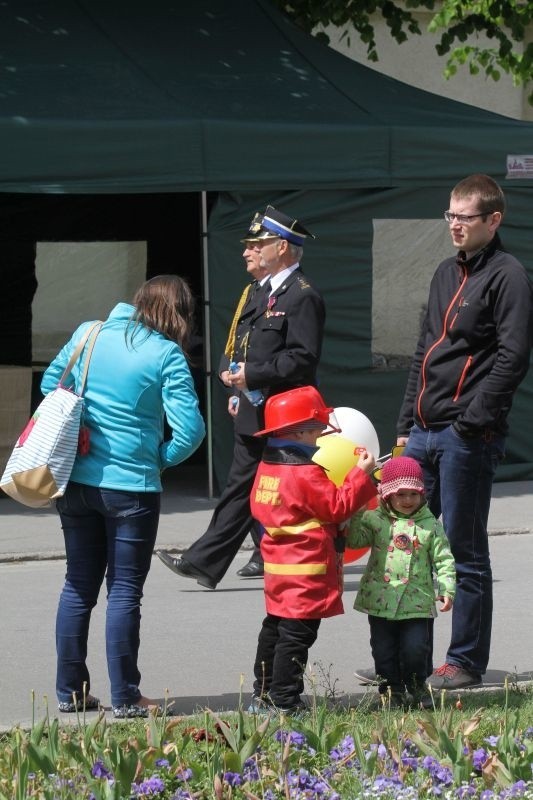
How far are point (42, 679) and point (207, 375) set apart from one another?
507 centimetres

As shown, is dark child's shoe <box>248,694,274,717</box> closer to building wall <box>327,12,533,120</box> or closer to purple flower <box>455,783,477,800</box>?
purple flower <box>455,783,477,800</box>

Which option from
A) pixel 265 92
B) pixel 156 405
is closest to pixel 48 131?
pixel 265 92

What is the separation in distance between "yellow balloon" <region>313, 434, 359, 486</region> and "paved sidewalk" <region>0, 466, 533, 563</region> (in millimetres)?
1780

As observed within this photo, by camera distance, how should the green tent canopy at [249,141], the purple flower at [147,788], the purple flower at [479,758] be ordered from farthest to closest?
the green tent canopy at [249,141] → the purple flower at [479,758] → the purple flower at [147,788]

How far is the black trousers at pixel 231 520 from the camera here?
303 inches

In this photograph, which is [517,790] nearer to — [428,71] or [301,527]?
[301,527]

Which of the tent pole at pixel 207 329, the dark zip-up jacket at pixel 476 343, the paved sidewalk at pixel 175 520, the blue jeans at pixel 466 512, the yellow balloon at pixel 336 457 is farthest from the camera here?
the tent pole at pixel 207 329

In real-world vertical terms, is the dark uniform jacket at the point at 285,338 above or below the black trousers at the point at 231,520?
above

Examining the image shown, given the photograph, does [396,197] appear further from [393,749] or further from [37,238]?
[393,749]

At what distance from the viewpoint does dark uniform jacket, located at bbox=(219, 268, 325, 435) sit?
7.21 metres

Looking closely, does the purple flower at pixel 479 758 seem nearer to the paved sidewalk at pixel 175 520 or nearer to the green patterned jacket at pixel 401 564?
the green patterned jacket at pixel 401 564

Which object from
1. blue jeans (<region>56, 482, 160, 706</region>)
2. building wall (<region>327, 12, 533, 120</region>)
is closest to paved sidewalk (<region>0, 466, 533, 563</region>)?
blue jeans (<region>56, 482, 160, 706</region>)

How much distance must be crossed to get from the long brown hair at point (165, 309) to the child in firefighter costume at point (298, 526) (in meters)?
0.45

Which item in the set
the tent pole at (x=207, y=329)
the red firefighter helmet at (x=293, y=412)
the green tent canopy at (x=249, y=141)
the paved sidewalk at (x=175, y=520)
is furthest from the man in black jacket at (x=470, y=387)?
the tent pole at (x=207, y=329)
